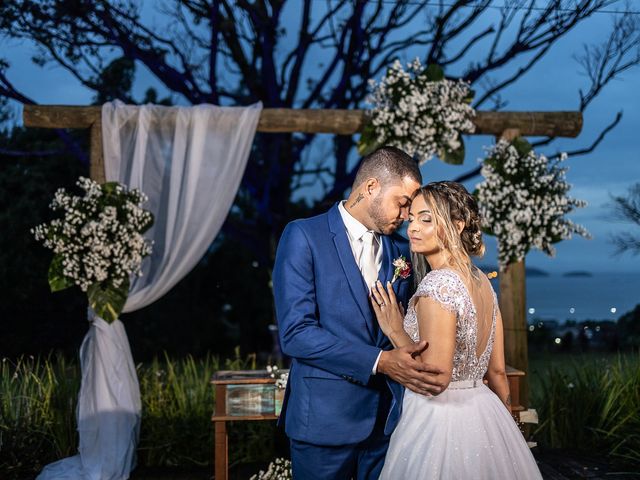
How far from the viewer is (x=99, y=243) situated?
5.94 m

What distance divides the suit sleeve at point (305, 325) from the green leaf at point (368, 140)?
3.68m

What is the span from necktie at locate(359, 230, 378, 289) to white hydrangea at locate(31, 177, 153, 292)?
3.24 metres

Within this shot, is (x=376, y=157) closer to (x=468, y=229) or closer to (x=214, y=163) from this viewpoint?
(x=468, y=229)

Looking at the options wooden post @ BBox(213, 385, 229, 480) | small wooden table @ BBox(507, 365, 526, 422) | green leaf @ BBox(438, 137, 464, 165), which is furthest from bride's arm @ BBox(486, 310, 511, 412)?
green leaf @ BBox(438, 137, 464, 165)

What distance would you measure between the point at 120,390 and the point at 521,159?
395 cm

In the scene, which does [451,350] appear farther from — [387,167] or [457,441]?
[387,167]

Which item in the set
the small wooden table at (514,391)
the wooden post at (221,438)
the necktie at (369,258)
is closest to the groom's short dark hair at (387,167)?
the necktie at (369,258)

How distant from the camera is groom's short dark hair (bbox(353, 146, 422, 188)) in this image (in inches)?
126

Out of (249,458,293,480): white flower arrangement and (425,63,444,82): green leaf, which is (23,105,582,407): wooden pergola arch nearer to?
(425,63,444,82): green leaf

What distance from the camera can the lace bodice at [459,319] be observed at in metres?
2.91

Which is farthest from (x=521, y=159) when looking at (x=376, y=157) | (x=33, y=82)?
(x=33, y=82)

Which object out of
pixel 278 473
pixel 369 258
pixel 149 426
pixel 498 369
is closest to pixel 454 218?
pixel 369 258

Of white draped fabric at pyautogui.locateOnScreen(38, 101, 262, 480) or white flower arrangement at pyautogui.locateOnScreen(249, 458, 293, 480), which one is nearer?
white flower arrangement at pyautogui.locateOnScreen(249, 458, 293, 480)

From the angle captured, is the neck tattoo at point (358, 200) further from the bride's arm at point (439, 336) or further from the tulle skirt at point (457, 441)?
the tulle skirt at point (457, 441)
